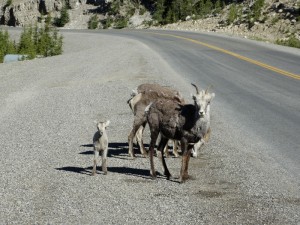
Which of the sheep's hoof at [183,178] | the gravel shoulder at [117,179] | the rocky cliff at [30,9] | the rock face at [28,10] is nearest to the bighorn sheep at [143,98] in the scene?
the gravel shoulder at [117,179]

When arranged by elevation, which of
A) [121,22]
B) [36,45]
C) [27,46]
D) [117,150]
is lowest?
[121,22]

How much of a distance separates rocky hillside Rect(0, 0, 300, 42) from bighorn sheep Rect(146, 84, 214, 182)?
33513 mm

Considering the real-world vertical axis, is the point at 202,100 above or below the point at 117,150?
above

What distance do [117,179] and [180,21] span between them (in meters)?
57.4

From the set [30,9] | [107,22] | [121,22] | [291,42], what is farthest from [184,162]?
[30,9]

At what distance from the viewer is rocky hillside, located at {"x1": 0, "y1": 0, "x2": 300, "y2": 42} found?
148 feet

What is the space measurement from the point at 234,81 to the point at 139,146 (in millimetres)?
11139

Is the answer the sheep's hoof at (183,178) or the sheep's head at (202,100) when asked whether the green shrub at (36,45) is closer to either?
the sheep's hoof at (183,178)

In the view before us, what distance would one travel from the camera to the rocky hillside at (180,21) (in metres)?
45.0

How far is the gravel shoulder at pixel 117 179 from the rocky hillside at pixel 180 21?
2943cm

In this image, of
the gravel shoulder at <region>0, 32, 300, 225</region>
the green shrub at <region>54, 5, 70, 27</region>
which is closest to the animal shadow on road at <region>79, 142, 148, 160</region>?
the gravel shoulder at <region>0, 32, 300, 225</region>

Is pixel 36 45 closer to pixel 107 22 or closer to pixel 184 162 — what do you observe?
pixel 107 22

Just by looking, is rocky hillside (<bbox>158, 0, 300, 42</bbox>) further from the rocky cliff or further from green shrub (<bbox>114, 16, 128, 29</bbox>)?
the rocky cliff

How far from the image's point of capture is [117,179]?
9227 mm
